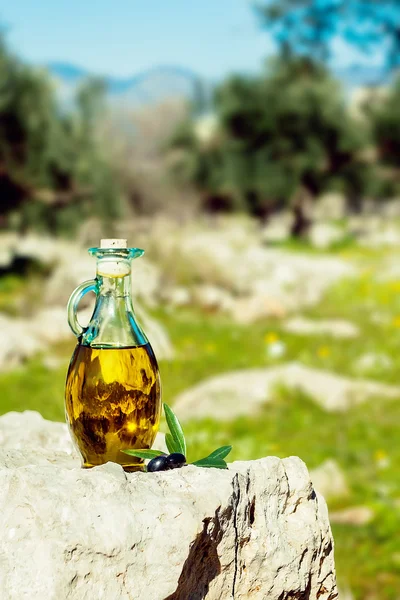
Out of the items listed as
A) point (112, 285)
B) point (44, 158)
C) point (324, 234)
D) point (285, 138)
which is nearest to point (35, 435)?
point (112, 285)

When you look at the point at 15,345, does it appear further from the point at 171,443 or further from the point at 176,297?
the point at 171,443

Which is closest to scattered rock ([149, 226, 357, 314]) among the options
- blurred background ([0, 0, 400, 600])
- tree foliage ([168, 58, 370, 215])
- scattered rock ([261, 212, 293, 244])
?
blurred background ([0, 0, 400, 600])

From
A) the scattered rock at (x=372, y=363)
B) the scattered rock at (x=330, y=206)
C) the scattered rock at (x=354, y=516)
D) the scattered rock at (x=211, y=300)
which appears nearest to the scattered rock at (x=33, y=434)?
the scattered rock at (x=354, y=516)

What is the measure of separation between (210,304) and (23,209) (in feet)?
23.0

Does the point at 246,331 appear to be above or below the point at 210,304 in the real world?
below

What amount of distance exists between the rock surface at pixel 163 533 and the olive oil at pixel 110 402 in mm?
160

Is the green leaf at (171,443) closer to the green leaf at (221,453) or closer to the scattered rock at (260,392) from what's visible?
the green leaf at (221,453)

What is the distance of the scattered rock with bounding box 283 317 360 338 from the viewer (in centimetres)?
905

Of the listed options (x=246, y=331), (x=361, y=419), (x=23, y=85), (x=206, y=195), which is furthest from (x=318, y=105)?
(x=361, y=419)

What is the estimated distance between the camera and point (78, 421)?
1894 millimetres

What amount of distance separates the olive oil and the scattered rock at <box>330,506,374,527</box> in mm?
2884

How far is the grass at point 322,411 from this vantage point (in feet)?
13.5

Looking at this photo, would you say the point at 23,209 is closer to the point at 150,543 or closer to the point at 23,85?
the point at 23,85

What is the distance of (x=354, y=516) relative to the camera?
4535 millimetres
